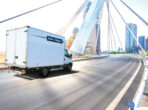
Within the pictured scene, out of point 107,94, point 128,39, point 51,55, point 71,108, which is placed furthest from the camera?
point 128,39

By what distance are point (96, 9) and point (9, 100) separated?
34.0m

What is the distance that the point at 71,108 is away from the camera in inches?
131

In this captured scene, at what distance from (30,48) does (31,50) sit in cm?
14

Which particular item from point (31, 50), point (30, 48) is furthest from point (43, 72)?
point (30, 48)

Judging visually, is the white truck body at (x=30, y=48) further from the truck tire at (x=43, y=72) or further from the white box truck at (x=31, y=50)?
the truck tire at (x=43, y=72)

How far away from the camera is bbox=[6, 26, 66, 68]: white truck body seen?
6277 millimetres

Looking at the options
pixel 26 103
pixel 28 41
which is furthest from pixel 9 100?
pixel 28 41

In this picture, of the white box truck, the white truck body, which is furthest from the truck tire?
the white truck body

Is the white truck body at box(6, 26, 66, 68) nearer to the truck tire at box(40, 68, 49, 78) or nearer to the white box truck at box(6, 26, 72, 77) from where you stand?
the white box truck at box(6, 26, 72, 77)

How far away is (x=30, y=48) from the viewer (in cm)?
631

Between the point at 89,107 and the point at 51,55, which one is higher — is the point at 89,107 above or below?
below

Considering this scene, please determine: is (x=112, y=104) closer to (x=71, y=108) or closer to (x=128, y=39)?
(x=71, y=108)

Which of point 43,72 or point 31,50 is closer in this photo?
point 31,50

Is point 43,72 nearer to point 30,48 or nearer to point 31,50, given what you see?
point 31,50
